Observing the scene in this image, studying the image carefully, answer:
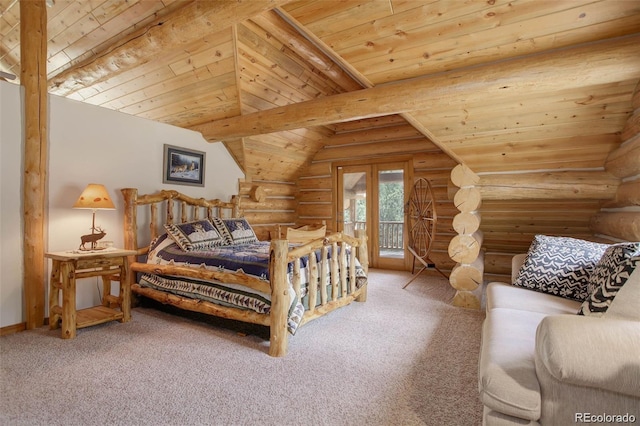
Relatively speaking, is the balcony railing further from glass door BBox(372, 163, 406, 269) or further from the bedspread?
the bedspread

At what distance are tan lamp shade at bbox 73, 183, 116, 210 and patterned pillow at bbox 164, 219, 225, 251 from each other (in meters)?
0.73

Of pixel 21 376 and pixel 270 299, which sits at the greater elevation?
pixel 270 299

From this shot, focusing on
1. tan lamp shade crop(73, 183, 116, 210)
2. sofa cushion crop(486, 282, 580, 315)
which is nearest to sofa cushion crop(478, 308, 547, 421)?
sofa cushion crop(486, 282, 580, 315)

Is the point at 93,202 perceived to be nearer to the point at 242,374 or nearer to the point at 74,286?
the point at 74,286

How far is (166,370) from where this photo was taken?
2348 mm

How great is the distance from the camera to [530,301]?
7.63 feet

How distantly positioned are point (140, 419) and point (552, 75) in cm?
368

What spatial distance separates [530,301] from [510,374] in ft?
3.83

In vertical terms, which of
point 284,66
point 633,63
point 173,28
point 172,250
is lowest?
point 172,250

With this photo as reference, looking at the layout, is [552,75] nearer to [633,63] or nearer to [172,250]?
[633,63]

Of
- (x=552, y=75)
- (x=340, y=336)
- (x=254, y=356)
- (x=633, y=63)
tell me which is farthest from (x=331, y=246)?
(x=633, y=63)

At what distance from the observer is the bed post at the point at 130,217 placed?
3.89m

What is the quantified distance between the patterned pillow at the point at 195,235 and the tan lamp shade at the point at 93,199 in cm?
73

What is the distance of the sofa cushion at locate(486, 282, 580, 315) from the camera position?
7.16 feet
